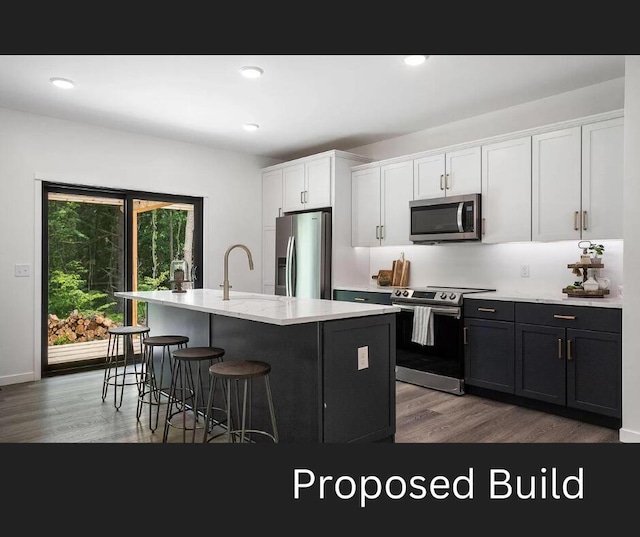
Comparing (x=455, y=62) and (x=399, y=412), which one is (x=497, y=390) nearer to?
(x=399, y=412)

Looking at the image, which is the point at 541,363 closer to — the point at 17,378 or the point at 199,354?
the point at 199,354

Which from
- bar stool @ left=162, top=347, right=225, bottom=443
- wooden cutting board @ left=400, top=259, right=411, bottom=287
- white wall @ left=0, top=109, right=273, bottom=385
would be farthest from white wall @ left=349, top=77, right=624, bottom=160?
bar stool @ left=162, top=347, right=225, bottom=443

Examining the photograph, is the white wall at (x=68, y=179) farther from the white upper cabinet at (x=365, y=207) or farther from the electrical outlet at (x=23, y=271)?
the white upper cabinet at (x=365, y=207)

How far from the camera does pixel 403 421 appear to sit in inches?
135

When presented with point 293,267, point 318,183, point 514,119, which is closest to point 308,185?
point 318,183

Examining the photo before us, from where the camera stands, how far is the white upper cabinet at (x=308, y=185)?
536cm

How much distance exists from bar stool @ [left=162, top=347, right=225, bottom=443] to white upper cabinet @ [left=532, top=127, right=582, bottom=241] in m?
2.72

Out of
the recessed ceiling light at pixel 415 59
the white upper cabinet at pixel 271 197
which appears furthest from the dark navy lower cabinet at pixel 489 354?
the white upper cabinet at pixel 271 197

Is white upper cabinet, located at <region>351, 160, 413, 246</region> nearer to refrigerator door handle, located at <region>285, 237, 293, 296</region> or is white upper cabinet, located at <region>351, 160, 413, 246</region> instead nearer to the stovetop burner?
the stovetop burner

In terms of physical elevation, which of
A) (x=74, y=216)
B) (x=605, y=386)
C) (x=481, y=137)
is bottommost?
(x=605, y=386)

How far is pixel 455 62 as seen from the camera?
3340mm

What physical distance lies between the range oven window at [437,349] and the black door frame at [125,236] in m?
2.70

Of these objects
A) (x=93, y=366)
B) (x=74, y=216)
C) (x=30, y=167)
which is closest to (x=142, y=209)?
(x=74, y=216)

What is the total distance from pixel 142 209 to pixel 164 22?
3607 millimetres
